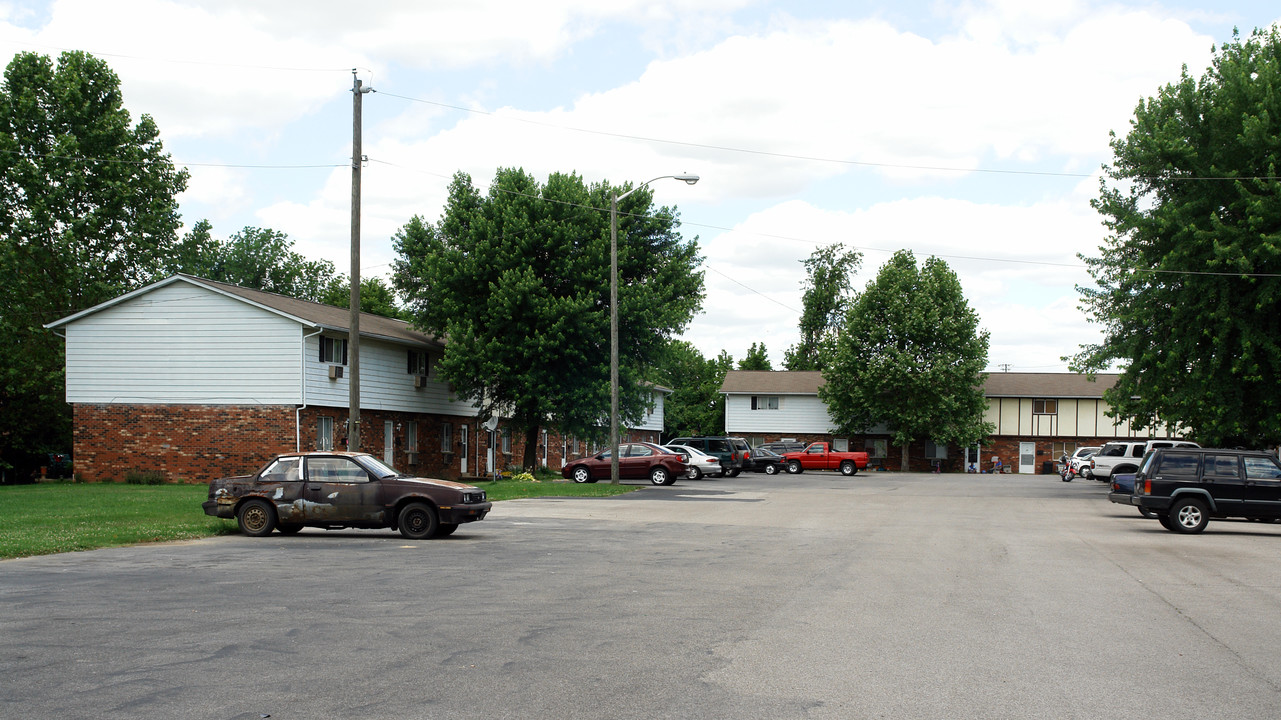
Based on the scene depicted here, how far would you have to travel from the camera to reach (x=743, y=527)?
20594 mm

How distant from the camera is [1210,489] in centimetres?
2128

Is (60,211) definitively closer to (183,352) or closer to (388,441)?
(183,352)

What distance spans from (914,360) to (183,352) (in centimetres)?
4525

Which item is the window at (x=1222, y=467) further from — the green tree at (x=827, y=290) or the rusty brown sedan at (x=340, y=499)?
the green tree at (x=827, y=290)

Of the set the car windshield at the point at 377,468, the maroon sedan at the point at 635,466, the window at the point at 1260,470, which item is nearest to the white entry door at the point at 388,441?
the maroon sedan at the point at 635,466

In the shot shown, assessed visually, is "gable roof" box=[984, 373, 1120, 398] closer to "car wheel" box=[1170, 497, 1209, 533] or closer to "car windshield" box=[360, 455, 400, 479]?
"car wheel" box=[1170, 497, 1209, 533]

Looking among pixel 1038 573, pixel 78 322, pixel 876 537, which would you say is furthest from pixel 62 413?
pixel 1038 573

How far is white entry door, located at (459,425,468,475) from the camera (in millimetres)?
46219

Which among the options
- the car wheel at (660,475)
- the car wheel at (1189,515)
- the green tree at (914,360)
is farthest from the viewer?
the green tree at (914,360)

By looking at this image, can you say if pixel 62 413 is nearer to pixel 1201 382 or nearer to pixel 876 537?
pixel 876 537

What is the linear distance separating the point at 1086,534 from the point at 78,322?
32.8 m

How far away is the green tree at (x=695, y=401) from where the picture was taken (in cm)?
8794

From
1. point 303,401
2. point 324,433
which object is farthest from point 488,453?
point 303,401

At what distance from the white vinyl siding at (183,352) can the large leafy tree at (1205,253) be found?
1081 inches
